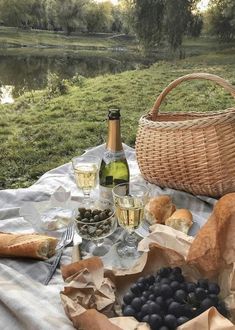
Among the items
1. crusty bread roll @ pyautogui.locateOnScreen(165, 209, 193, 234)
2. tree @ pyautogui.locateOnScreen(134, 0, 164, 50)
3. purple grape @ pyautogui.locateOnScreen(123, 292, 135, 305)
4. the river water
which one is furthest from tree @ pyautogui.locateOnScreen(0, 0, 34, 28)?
purple grape @ pyautogui.locateOnScreen(123, 292, 135, 305)

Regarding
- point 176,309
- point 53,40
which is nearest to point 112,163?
point 176,309

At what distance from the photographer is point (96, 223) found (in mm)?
1409

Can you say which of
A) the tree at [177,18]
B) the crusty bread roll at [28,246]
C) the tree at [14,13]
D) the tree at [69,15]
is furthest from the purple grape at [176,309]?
the tree at [14,13]

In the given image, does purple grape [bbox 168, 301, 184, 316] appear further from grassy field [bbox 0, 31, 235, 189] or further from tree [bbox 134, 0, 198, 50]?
tree [bbox 134, 0, 198, 50]

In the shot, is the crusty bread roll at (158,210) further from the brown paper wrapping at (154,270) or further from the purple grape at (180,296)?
the purple grape at (180,296)

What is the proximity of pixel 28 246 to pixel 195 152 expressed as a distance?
33.6 inches

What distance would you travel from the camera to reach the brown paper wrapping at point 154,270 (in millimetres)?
1053

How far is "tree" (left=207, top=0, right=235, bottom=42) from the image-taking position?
60.9ft

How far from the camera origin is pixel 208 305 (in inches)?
39.0

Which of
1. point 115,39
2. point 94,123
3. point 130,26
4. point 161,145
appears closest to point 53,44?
point 115,39

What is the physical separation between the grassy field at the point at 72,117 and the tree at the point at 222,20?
9.82 m

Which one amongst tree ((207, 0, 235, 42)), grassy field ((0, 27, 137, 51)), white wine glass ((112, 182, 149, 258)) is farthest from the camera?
grassy field ((0, 27, 137, 51))

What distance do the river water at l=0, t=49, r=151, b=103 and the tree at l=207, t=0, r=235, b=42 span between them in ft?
13.4

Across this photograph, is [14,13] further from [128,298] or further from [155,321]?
[155,321]
